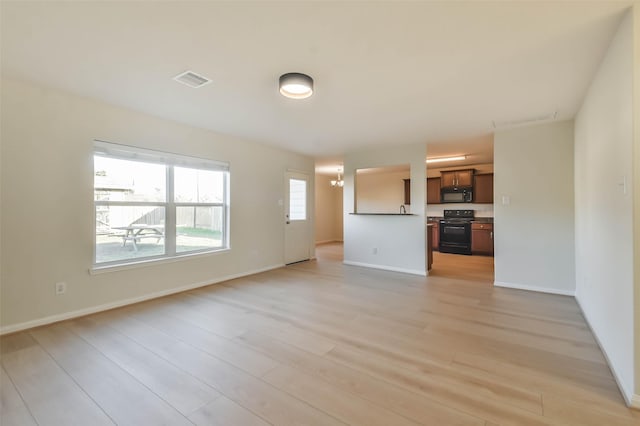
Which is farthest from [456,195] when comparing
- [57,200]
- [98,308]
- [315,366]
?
[57,200]

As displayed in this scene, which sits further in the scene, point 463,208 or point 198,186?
point 463,208

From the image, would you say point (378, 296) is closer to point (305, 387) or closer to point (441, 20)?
point (305, 387)

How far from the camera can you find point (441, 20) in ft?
5.88

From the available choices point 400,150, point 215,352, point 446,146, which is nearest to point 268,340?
point 215,352

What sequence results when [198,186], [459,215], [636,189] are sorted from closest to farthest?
[636,189]
[198,186]
[459,215]

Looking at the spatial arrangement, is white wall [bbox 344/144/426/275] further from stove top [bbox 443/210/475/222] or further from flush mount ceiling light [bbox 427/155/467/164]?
stove top [bbox 443/210/475/222]

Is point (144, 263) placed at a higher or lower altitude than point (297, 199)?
lower

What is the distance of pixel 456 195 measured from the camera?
7469 millimetres

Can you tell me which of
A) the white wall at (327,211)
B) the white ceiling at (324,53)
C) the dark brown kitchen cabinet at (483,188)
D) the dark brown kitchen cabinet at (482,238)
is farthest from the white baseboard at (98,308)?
the dark brown kitchen cabinet at (483,188)

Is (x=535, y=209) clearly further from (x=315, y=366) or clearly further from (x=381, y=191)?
(x=381, y=191)

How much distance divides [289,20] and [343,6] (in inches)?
14.3

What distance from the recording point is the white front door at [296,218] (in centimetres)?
590

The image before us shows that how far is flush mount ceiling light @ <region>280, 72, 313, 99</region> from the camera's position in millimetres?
2430

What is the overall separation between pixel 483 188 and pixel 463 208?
748mm
